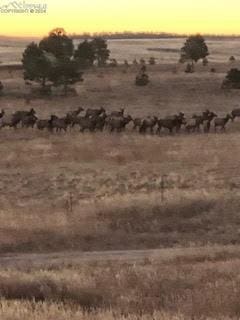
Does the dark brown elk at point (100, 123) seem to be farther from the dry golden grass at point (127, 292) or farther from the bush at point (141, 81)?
the dry golden grass at point (127, 292)

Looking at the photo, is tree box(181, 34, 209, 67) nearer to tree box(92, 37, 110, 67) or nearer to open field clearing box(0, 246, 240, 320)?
tree box(92, 37, 110, 67)

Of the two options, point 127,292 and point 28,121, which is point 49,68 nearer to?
point 28,121

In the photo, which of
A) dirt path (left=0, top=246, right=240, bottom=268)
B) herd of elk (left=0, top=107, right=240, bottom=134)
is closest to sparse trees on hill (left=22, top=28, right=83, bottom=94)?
herd of elk (left=0, top=107, right=240, bottom=134)

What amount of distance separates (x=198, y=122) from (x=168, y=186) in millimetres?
17001

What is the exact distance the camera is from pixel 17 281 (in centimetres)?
1160

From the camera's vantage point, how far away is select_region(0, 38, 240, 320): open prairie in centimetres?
1041

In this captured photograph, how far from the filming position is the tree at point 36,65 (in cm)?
6291

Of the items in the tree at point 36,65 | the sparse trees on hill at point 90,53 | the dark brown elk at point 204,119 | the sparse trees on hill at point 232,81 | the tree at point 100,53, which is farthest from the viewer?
the tree at point 100,53

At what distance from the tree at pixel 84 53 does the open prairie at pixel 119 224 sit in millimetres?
37116

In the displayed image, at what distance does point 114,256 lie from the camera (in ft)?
53.6

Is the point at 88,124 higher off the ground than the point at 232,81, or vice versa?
the point at 88,124

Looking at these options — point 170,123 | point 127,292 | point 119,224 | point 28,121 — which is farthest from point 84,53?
point 127,292

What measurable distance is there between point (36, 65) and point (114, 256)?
158ft

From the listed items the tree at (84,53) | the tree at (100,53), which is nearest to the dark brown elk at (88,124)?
the tree at (84,53)
